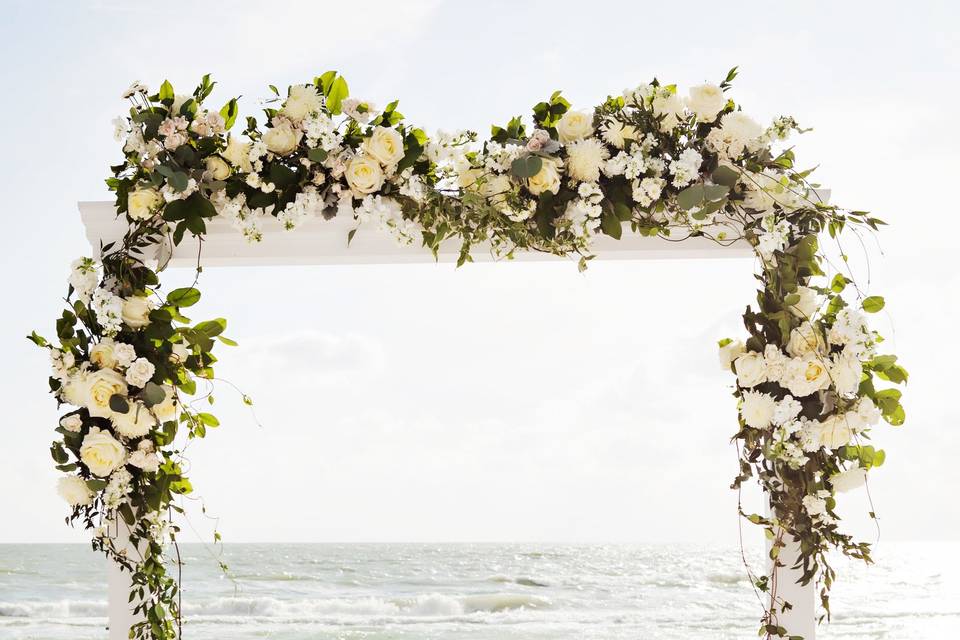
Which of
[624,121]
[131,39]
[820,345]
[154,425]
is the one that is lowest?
[154,425]

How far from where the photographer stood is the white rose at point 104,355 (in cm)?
193

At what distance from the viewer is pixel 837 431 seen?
1908 millimetres

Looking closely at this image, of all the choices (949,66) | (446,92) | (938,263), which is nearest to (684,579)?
(938,263)

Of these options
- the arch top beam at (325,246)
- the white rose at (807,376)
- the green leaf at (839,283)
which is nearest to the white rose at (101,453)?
the arch top beam at (325,246)

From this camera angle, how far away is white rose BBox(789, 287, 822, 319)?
1975mm

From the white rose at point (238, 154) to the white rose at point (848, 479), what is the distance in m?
1.56

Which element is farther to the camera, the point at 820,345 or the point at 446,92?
the point at 446,92

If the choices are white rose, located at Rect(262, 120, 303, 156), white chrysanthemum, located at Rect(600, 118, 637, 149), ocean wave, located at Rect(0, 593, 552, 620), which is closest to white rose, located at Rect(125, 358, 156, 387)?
white rose, located at Rect(262, 120, 303, 156)

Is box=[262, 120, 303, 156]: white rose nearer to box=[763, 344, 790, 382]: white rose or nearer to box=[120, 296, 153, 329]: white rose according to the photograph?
box=[120, 296, 153, 329]: white rose

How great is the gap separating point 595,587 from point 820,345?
27.0 feet

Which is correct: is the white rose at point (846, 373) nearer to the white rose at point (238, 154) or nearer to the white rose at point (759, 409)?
the white rose at point (759, 409)

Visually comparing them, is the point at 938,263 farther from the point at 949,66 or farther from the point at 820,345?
the point at 820,345

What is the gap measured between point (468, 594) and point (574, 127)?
7.71m

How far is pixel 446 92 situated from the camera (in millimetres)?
3113
